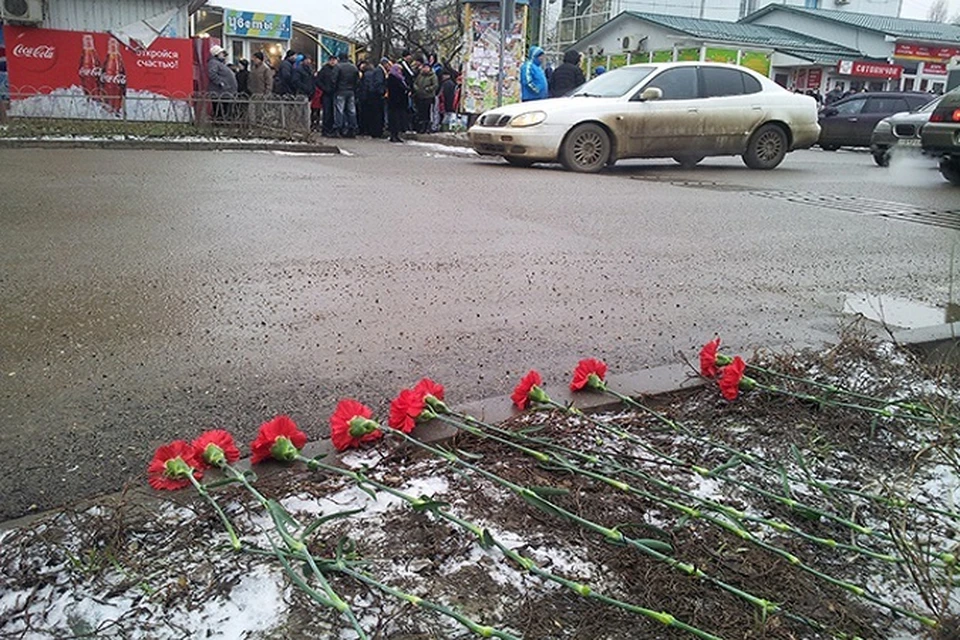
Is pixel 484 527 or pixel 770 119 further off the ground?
pixel 770 119

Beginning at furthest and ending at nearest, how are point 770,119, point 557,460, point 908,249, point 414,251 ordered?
point 770,119, point 908,249, point 414,251, point 557,460

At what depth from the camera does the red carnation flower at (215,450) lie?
222cm

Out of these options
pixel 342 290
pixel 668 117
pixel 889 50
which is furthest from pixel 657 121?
pixel 889 50

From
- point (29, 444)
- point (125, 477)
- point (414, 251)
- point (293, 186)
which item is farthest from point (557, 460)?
point (293, 186)

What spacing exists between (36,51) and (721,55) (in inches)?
1218

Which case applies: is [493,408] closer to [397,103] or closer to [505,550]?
[505,550]

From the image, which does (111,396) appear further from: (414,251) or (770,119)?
(770,119)

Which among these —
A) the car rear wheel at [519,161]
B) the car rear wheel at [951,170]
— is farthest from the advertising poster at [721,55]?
the car rear wheel at [519,161]

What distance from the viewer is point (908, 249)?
693 centimetres

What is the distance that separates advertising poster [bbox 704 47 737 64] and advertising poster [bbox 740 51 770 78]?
614 millimetres

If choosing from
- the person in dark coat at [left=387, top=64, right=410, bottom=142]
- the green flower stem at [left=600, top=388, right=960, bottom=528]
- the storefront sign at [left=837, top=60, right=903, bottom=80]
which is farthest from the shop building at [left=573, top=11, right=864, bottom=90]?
the green flower stem at [left=600, top=388, right=960, bottom=528]

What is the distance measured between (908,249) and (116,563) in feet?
22.9

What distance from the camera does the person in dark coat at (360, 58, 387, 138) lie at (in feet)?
62.1

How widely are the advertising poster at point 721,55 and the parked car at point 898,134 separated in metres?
23.3
